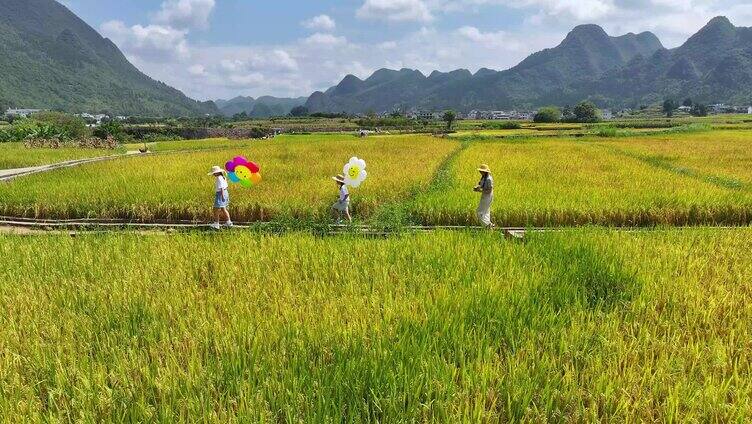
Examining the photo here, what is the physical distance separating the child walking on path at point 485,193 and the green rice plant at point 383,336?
2.83m

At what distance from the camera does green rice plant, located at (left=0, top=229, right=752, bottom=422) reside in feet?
7.68

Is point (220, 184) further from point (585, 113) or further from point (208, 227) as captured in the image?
point (585, 113)

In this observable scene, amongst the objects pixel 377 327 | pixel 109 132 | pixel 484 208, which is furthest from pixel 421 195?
pixel 109 132

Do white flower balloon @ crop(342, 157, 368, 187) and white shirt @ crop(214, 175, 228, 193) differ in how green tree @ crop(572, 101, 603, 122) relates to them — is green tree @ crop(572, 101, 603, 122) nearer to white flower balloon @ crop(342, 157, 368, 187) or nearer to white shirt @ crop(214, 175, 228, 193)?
white flower balloon @ crop(342, 157, 368, 187)

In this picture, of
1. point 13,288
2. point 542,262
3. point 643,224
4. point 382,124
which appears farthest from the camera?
point 382,124

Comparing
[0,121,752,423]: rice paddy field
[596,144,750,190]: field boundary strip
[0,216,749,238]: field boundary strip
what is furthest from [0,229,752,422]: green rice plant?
[596,144,750,190]: field boundary strip

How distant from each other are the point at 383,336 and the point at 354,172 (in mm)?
5035

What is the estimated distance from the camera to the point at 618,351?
112 inches

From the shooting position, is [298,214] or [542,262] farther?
[298,214]

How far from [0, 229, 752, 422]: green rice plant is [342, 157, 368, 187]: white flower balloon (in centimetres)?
257

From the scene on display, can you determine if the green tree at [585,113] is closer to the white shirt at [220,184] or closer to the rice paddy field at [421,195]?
the rice paddy field at [421,195]

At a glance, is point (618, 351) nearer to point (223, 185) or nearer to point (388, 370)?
point (388, 370)

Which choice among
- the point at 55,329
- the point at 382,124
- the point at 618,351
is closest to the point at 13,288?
the point at 55,329

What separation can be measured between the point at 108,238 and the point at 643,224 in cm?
1021
